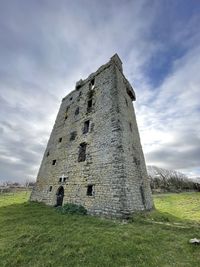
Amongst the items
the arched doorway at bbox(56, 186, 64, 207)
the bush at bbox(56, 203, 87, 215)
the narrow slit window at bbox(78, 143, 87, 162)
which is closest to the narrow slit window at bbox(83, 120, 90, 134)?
the narrow slit window at bbox(78, 143, 87, 162)

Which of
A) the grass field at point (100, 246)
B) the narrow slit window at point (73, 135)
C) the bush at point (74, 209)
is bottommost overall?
the grass field at point (100, 246)

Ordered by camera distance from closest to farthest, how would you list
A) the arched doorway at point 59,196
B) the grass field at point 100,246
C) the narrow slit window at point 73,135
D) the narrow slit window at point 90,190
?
1. the grass field at point 100,246
2. the narrow slit window at point 90,190
3. the arched doorway at point 59,196
4. the narrow slit window at point 73,135

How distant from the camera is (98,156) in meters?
11.9

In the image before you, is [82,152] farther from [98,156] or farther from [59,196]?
[59,196]

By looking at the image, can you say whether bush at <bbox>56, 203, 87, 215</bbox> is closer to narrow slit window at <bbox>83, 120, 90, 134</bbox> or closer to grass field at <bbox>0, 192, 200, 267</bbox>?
grass field at <bbox>0, 192, 200, 267</bbox>

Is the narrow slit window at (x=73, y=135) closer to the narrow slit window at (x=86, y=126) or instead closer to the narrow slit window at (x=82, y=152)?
the narrow slit window at (x=86, y=126)

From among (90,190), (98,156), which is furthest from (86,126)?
(90,190)

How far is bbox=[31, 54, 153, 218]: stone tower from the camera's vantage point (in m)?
10.1

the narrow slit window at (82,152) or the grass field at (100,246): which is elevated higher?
the narrow slit window at (82,152)

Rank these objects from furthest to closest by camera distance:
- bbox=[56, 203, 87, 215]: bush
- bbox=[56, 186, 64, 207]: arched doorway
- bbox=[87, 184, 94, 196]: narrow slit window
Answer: bbox=[56, 186, 64, 207]: arched doorway, bbox=[87, 184, 94, 196]: narrow slit window, bbox=[56, 203, 87, 215]: bush

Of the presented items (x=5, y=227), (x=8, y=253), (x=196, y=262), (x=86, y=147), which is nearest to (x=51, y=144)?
(x=86, y=147)

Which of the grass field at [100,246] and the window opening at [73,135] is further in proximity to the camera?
the window opening at [73,135]

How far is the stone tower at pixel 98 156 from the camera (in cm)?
1007

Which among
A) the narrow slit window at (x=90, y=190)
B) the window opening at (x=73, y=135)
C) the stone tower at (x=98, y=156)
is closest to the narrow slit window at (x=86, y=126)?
the stone tower at (x=98, y=156)
